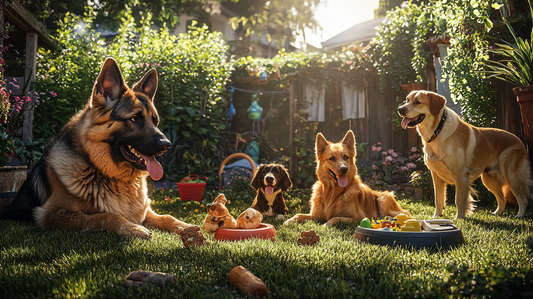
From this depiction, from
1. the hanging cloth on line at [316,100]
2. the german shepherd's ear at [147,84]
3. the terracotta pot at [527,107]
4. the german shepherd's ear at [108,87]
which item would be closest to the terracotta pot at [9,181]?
the german shepherd's ear at [108,87]

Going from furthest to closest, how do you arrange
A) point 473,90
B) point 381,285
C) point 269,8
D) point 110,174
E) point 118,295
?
point 473,90 < point 269,8 < point 110,174 < point 381,285 < point 118,295

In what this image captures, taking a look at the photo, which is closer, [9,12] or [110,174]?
[110,174]

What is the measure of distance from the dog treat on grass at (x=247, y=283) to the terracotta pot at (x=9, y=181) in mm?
3004

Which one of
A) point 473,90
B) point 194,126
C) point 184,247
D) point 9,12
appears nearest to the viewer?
point 184,247

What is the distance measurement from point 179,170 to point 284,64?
417 centimetres

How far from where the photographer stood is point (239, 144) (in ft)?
28.6

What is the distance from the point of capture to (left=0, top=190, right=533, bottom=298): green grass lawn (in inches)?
58.1

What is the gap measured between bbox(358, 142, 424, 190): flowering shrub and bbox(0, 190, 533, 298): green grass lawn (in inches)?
161

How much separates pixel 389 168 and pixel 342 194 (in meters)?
3.74

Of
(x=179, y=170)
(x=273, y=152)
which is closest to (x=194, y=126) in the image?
(x=179, y=170)

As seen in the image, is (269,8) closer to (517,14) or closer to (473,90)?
(473,90)

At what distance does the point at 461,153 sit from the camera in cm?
394

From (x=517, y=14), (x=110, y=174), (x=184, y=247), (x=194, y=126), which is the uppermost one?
(x=517, y=14)

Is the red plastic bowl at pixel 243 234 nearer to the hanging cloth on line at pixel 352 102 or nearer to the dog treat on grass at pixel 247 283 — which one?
the dog treat on grass at pixel 247 283
